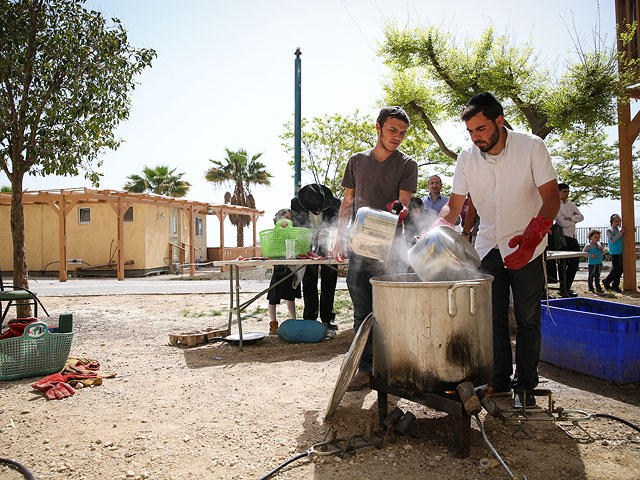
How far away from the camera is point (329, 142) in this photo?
19.7 metres

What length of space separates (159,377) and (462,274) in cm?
258

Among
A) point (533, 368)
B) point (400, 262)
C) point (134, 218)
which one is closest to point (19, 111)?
point (400, 262)

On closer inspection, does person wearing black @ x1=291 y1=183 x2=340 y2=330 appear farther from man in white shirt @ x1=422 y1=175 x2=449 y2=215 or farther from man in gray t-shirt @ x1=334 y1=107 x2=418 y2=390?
man in gray t-shirt @ x1=334 y1=107 x2=418 y2=390

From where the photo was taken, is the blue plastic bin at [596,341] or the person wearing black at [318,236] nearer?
the blue plastic bin at [596,341]

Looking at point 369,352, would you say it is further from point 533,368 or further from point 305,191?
point 305,191

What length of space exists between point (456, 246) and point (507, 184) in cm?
62

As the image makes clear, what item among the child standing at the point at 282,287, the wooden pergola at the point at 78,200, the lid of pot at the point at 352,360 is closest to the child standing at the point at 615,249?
the child standing at the point at 282,287

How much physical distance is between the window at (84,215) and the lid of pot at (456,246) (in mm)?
19324

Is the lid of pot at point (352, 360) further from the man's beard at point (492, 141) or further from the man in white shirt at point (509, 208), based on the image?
the man's beard at point (492, 141)

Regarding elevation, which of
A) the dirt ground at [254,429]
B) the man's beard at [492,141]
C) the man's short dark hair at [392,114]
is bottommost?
the dirt ground at [254,429]

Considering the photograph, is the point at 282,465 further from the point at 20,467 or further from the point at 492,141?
the point at 492,141

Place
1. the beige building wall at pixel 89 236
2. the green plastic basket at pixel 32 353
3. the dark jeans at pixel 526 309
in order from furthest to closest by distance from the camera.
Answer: the beige building wall at pixel 89 236 → the green plastic basket at pixel 32 353 → the dark jeans at pixel 526 309

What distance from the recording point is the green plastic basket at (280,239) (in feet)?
15.5

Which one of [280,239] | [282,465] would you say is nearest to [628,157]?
[280,239]
